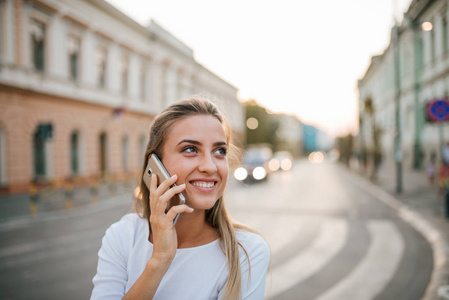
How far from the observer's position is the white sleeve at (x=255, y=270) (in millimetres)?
1600

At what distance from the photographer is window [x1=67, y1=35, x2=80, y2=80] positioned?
19.8 metres

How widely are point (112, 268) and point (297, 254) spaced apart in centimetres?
551

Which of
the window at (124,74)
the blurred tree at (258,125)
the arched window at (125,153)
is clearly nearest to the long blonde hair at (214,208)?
the window at (124,74)

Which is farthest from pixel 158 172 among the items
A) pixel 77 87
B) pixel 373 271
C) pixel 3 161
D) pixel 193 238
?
pixel 77 87

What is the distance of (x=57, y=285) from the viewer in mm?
5008

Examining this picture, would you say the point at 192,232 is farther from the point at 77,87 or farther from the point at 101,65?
the point at 101,65

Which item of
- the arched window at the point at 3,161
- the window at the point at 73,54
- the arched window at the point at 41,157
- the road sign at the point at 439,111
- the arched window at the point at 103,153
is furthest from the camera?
the arched window at the point at 103,153

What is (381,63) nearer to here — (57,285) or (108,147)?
(108,147)

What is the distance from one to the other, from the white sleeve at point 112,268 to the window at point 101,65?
22.3 m

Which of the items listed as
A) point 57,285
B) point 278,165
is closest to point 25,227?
point 57,285

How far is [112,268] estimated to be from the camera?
5.33 feet

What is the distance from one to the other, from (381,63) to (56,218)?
43351mm

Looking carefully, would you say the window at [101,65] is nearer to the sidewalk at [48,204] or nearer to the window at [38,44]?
the window at [38,44]

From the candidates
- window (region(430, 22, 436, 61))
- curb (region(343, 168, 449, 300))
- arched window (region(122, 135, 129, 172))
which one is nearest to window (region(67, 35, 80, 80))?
arched window (region(122, 135, 129, 172))
